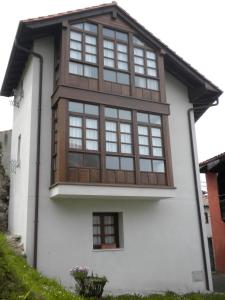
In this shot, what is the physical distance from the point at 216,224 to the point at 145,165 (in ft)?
29.4

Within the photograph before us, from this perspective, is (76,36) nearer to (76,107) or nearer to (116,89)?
(116,89)

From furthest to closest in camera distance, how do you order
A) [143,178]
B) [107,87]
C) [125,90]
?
[125,90] → [107,87] → [143,178]

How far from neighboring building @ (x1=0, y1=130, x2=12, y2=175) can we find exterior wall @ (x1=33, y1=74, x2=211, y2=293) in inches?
207

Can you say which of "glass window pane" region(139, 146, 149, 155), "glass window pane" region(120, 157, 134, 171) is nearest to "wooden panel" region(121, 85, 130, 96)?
"glass window pane" region(139, 146, 149, 155)

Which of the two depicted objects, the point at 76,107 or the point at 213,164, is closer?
the point at 76,107

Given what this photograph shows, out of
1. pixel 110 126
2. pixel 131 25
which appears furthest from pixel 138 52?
pixel 110 126

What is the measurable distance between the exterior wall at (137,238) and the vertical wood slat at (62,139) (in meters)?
1.05

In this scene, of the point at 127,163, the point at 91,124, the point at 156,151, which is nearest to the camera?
the point at 91,124

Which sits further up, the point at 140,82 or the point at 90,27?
the point at 90,27

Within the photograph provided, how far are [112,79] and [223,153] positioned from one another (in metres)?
7.42

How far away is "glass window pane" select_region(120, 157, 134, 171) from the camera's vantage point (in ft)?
41.3

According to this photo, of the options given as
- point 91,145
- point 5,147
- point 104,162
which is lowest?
point 104,162

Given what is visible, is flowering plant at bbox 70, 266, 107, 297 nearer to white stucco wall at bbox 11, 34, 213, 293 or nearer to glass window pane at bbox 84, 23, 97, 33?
white stucco wall at bbox 11, 34, 213, 293

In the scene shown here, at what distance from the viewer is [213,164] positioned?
18938 mm
